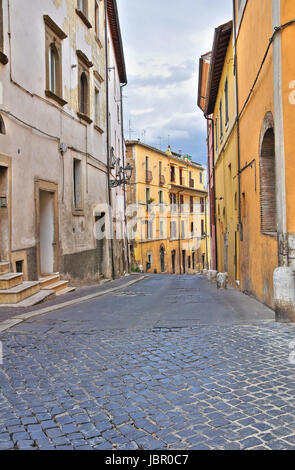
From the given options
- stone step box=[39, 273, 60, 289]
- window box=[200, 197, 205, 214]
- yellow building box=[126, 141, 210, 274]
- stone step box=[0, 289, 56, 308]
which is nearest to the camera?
stone step box=[0, 289, 56, 308]

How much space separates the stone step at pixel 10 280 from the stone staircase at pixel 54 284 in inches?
50.1

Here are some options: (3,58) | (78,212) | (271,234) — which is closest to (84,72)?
(78,212)

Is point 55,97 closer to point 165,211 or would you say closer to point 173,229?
point 165,211

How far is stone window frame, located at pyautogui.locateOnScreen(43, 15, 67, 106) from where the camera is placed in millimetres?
11781

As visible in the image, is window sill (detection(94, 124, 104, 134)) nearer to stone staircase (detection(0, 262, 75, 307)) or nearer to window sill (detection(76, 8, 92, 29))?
window sill (detection(76, 8, 92, 29))

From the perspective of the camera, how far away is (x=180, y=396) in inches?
154

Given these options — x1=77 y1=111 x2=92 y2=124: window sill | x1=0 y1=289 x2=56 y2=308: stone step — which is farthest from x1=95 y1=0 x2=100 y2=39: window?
x1=0 y1=289 x2=56 y2=308: stone step

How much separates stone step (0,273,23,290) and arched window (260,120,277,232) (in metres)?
4.99

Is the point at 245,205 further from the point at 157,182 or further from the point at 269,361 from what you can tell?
the point at 157,182

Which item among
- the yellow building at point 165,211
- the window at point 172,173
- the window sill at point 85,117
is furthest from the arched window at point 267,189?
the window at point 172,173

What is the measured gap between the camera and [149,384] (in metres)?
4.25

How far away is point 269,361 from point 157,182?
40.1 m

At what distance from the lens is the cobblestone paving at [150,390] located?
316 centimetres

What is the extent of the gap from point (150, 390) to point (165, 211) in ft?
138
